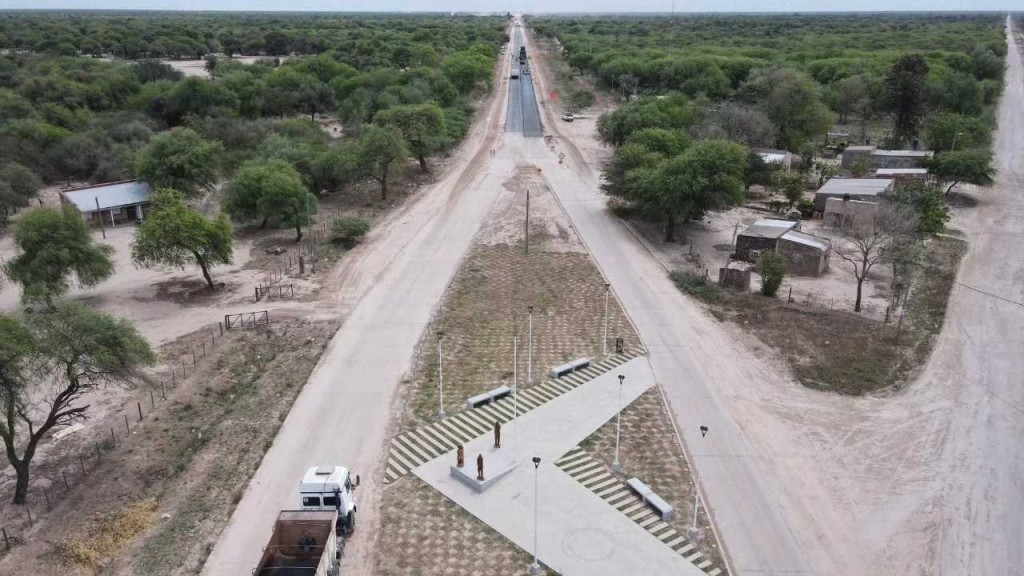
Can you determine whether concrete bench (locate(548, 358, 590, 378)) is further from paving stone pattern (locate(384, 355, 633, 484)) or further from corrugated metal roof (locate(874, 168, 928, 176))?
corrugated metal roof (locate(874, 168, 928, 176))

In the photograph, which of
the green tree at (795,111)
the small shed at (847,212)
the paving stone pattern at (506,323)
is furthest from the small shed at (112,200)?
the green tree at (795,111)

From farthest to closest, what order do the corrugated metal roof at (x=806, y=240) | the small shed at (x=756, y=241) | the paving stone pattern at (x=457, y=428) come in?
the small shed at (x=756, y=241)
the corrugated metal roof at (x=806, y=240)
the paving stone pattern at (x=457, y=428)

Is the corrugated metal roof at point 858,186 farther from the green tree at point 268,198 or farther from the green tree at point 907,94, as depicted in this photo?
the green tree at point 268,198

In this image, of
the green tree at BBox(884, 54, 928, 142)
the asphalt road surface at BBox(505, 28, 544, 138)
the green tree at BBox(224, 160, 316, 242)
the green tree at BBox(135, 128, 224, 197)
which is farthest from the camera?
the asphalt road surface at BBox(505, 28, 544, 138)

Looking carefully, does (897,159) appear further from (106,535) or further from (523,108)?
(106,535)

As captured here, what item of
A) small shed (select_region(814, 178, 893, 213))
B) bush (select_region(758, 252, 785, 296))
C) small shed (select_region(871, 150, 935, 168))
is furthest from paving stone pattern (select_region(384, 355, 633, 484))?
small shed (select_region(871, 150, 935, 168))

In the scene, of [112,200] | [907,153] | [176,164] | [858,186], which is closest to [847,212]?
[858,186]
